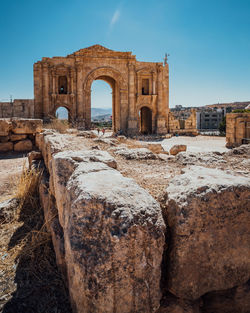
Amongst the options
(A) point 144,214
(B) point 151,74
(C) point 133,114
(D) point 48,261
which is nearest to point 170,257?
(A) point 144,214

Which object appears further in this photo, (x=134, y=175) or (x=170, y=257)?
(x=134, y=175)

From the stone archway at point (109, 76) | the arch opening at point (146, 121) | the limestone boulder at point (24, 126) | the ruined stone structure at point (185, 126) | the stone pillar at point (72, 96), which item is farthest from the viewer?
the arch opening at point (146, 121)

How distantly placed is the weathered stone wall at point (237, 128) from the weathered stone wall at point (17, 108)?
12186 mm

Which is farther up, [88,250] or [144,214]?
[144,214]

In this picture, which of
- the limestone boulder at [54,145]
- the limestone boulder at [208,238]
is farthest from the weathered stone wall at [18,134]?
the limestone boulder at [208,238]

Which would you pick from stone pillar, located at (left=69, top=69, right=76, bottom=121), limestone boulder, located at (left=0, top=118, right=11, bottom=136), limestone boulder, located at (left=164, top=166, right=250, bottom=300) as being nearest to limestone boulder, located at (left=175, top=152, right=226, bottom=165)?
limestone boulder, located at (left=164, top=166, right=250, bottom=300)

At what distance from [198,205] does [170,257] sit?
342mm

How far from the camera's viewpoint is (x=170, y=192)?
5.10 feet

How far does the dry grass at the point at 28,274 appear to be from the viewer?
1.75 meters

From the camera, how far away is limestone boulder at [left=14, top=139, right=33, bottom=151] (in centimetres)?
904

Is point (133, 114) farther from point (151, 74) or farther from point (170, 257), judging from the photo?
point (170, 257)

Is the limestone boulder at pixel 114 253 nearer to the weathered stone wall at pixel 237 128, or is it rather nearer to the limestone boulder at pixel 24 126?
the limestone boulder at pixel 24 126

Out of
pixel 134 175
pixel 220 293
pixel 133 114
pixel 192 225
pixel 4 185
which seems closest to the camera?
pixel 192 225

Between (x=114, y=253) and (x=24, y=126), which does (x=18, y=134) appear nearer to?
(x=24, y=126)
